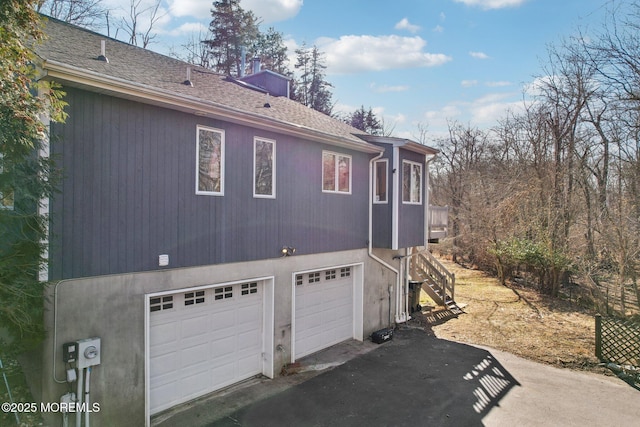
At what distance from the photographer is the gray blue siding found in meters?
5.17

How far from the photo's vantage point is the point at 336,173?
9859 millimetres

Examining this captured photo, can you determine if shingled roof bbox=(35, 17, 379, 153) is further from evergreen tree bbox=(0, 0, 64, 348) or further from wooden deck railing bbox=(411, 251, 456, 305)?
wooden deck railing bbox=(411, 251, 456, 305)

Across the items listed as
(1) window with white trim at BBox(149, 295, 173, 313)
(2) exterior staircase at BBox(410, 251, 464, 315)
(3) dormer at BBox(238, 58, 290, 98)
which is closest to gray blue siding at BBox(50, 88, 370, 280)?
(1) window with white trim at BBox(149, 295, 173, 313)

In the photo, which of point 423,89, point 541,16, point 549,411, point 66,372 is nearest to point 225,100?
point 66,372

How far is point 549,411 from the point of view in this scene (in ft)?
22.0

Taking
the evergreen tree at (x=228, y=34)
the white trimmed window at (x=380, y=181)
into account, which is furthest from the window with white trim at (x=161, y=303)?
the evergreen tree at (x=228, y=34)

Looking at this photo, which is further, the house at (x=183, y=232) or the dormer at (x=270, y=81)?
the dormer at (x=270, y=81)

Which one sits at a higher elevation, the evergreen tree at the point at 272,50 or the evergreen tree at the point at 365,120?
the evergreen tree at the point at 272,50

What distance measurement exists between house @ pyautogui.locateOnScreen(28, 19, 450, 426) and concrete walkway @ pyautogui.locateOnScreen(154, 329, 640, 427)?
680mm

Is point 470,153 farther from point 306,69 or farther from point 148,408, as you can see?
point 148,408

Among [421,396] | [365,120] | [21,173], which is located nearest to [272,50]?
[365,120]

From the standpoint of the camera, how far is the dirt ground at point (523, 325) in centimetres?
967

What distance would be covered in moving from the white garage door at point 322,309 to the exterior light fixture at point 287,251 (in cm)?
85

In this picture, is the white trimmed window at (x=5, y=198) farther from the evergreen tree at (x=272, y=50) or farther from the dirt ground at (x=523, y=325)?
the evergreen tree at (x=272, y=50)
